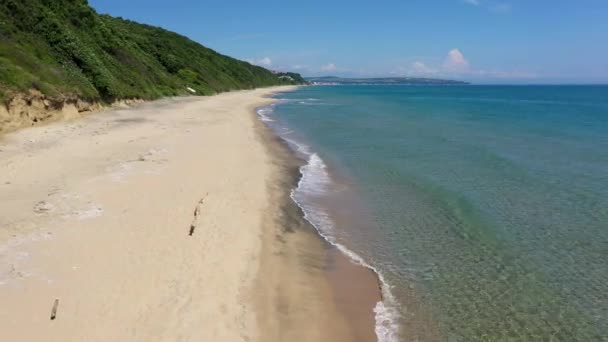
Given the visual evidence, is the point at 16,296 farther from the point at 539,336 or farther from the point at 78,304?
the point at 539,336

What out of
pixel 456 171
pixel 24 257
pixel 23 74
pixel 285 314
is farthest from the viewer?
pixel 23 74

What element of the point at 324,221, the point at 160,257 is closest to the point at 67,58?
the point at 324,221

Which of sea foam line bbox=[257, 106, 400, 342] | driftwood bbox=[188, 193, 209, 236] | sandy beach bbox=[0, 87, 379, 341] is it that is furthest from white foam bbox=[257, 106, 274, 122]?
driftwood bbox=[188, 193, 209, 236]

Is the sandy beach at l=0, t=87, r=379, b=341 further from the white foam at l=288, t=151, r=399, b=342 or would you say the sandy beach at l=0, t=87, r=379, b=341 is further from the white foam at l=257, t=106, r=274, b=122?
the white foam at l=257, t=106, r=274, b=122

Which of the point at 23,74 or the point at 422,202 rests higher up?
the point at 23,74

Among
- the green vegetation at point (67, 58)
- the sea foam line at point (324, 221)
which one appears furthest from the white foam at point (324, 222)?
the green vegetation at point (67, 58)

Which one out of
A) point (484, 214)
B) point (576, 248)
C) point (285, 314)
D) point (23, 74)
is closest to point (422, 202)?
point (484, 214)

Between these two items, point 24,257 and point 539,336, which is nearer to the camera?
point 539,336
